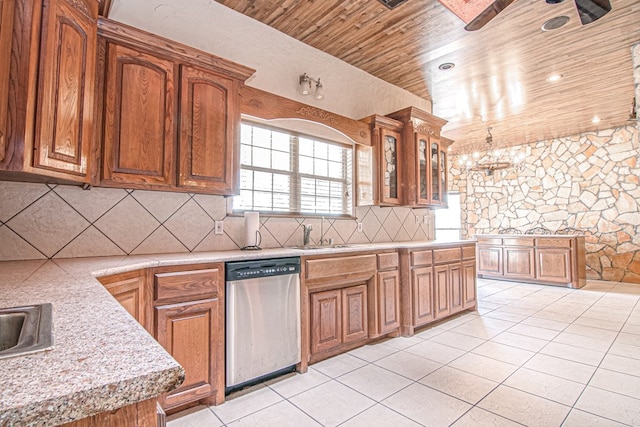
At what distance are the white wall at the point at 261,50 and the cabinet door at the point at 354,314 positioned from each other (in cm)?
196

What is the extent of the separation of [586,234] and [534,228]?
34.1 inches

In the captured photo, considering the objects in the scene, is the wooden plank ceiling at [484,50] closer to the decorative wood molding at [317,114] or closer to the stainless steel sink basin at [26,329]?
the decorative wood molding at [317,114]

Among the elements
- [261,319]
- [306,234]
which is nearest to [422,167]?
[306,234]

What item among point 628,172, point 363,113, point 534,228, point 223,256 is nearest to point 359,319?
point 223,256

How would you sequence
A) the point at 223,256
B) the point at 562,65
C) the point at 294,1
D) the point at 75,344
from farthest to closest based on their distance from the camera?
the point at 562,65, the point at 294,1, the point at 223,256, the point at 75,344

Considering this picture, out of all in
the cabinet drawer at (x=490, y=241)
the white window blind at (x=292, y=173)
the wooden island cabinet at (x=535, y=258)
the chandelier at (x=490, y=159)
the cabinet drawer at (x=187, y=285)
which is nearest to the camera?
the cabinet drawer at (x=187, y=285)

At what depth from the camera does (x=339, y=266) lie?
2660mm

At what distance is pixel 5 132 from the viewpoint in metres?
1.41

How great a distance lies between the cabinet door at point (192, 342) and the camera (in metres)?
1.83

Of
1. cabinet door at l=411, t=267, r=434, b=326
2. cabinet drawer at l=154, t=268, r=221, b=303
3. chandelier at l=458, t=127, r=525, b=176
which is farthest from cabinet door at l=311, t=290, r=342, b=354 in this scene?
chandelier at l=458, t=127, r=525, b=176

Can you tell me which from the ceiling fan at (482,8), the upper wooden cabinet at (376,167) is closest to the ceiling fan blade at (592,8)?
the ceiling fan at (482,8)

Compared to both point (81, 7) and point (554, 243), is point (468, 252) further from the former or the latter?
point (81, 7)

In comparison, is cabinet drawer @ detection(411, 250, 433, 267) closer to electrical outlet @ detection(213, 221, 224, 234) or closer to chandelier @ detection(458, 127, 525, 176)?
electrical outlet @ detection(213, 221, 224, 234)

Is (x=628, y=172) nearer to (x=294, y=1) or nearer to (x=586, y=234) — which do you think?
(x=586, y=234)
